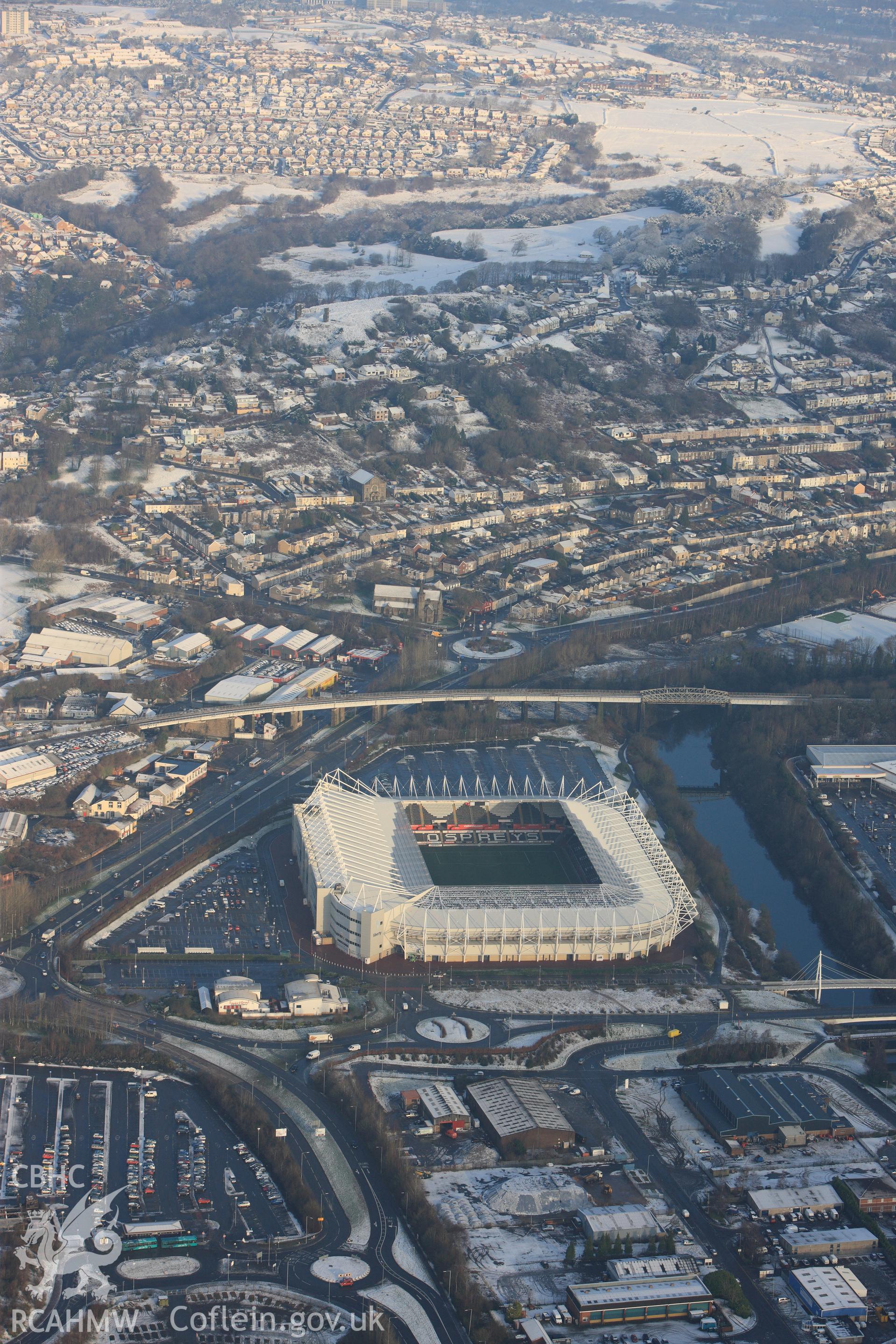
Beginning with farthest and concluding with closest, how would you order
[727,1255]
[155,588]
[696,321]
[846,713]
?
[696,321]
[155,588]
[846,713]
[727,1255]

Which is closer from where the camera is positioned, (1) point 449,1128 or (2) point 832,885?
(1) point 449,1128

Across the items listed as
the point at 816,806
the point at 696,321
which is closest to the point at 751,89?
the point at 696,321

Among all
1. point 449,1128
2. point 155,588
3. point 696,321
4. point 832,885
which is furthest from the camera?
point 696,321

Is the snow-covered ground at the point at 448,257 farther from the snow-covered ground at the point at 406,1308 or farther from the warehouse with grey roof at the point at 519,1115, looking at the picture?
the snow-covered ground at the point at 406,1308

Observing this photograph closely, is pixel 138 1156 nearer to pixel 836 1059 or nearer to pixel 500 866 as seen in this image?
pixel 836 1059

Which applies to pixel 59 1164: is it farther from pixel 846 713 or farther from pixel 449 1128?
pixel 846 713
